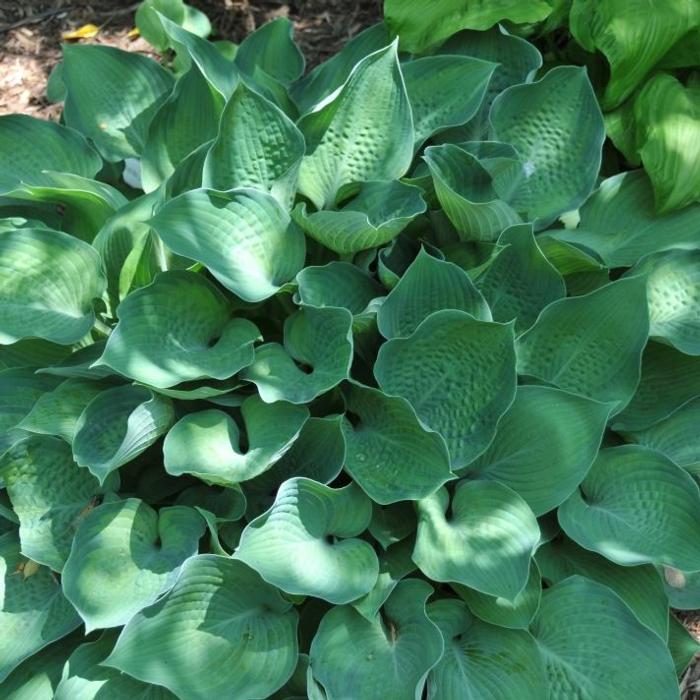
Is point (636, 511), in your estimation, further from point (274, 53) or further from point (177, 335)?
point (274, 53)

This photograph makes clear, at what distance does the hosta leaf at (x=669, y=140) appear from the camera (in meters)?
2.37

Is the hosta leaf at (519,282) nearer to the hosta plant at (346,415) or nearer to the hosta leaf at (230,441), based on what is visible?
the hosta plant at (346,415)

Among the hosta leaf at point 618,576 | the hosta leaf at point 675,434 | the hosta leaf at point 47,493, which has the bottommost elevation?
the hosta leaf at point 618,576

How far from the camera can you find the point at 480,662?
1.97 m

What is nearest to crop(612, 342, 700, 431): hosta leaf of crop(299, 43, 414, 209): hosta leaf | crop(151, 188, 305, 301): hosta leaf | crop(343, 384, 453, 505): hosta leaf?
crop(343, 384, 453, 505): hosta leaf

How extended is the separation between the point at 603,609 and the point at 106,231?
1.49 metres

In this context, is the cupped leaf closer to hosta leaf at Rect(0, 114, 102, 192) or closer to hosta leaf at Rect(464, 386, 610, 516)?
hosta leaf at Rect(464, 386, 610, 516)

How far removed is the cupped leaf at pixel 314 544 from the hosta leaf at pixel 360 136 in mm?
815

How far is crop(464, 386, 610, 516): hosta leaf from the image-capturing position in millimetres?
1976

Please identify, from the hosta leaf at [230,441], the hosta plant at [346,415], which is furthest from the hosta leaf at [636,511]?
the hosta leaf at [230,441]

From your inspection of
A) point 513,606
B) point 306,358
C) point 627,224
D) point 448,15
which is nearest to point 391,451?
point 306,358

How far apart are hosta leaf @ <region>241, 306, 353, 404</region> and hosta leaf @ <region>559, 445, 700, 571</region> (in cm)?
62

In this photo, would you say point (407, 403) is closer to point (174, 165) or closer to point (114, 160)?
point (174, 165)

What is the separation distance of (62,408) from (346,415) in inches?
26.4
